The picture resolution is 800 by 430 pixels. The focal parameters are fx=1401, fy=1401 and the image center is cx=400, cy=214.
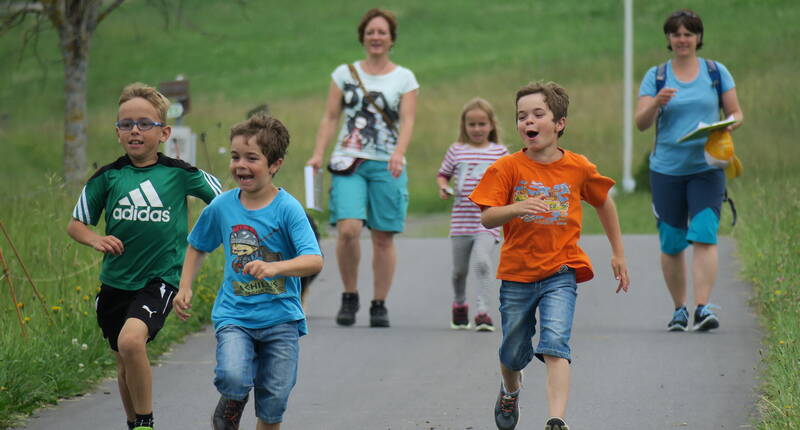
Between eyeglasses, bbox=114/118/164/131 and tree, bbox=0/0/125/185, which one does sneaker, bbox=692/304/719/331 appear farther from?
tree, bbox=0/0/125/185

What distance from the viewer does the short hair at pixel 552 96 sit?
623 cm

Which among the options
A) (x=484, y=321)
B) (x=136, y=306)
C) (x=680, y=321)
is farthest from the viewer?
(x=484, y=321)

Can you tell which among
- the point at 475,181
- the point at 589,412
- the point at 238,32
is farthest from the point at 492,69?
the point at 589,412

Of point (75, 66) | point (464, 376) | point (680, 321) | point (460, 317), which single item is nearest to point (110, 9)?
point (75, 66)

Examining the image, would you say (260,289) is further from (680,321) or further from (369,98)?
(680,321)

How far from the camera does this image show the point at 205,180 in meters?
6.21

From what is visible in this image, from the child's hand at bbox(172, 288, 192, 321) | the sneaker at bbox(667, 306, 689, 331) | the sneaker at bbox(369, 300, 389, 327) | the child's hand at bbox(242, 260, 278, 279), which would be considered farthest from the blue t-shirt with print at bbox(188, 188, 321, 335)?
the sneaker at bbox(667, 306, 689, 331)

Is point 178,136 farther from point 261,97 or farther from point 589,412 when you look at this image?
point 261,97

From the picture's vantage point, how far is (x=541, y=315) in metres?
6.27

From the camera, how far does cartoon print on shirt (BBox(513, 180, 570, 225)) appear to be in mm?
6203

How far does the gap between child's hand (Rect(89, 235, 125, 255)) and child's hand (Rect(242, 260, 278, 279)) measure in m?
0.96

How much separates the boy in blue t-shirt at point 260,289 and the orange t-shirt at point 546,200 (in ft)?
3.47

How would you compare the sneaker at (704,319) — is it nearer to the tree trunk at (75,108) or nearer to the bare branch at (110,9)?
the bare branch at (110,9)

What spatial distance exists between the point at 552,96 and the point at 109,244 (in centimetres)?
204
